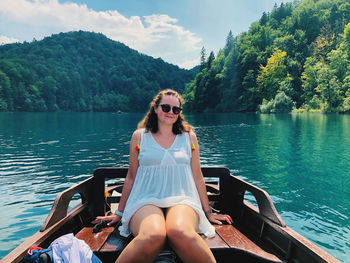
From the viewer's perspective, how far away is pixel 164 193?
2.86 metres

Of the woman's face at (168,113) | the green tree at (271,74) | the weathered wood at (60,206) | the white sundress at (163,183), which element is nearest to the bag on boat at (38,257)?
the weathered wood at (60,206)

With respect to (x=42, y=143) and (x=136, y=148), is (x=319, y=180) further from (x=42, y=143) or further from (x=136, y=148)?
(x=42, y=143)

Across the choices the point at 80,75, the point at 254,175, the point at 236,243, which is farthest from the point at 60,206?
the point at 80,75

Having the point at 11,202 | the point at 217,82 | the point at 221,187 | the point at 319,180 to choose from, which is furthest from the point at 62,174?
the point at 217,82

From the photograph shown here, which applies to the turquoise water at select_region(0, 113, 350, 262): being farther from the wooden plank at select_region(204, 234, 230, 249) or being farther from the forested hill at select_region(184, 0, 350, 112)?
the forested hill at select_region(184, 0, 350, 112)

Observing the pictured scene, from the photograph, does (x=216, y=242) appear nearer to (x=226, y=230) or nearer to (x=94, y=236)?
(x=226, y=230)

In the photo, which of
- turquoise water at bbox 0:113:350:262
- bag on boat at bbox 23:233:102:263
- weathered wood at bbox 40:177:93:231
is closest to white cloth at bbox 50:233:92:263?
bag on boat at bbox 23:233:102:263

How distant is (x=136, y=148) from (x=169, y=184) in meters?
0.61

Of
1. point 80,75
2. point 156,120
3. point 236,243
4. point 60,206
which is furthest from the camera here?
point 80,75

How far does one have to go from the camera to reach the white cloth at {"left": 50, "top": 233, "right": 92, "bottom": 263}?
87.5 inches

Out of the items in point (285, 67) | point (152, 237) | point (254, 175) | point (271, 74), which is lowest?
point (254, 175)

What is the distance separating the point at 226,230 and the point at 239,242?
305 mm

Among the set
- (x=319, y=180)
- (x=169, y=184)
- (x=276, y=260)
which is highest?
(x=169, y=184)

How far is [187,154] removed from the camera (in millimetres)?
3162
